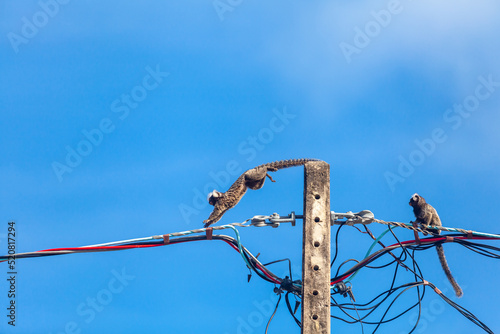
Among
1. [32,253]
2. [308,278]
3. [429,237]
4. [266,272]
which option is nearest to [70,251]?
[32,253]

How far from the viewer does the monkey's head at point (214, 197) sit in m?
11.7

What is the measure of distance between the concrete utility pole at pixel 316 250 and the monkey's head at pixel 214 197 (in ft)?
17.0

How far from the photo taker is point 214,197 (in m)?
11.7

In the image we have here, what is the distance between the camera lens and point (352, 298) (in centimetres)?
713

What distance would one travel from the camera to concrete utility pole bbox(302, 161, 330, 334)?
595 centimetres

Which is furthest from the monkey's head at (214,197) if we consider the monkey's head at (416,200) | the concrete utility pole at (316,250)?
the concrete utility pole at (316,250)

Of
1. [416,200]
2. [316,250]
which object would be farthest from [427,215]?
[316,250]

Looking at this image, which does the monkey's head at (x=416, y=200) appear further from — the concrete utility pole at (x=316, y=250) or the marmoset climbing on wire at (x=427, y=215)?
the concrete utility pole at (x=316, y=250)

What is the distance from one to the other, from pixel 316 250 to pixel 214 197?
18.5ft

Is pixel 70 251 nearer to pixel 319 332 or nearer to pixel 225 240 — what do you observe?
pixel 225 240

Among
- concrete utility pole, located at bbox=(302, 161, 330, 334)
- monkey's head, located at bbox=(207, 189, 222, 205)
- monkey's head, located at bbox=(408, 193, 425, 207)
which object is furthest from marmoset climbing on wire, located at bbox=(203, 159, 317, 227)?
concrete utility pole, located at bbox=(302, 161, 330, 334)

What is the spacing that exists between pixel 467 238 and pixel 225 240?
10.7 ft

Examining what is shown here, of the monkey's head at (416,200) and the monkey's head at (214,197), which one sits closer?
the monkey's head at (416,200)

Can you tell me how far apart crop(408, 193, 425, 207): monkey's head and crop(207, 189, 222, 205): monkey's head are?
12.5 feet
